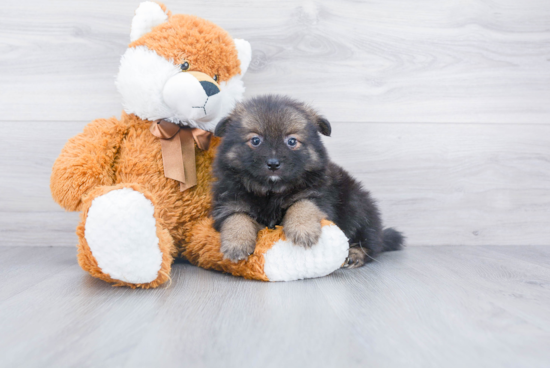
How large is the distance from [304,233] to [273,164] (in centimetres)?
26

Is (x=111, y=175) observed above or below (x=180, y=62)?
below

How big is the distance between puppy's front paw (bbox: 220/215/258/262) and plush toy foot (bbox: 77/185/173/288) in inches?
8.7

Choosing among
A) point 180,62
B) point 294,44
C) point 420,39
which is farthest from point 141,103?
point 420,39

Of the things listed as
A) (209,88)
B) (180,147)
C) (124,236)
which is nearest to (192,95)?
(209,88)

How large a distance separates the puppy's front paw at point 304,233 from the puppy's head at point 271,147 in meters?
0.16

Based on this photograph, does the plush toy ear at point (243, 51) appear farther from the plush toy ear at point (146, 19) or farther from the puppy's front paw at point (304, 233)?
the puppy's front paw at point (304, 233)

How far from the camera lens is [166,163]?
5.51 feet

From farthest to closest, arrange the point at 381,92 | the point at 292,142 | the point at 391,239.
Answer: the point at 381,92
the point at 391,239
the point at 292,142

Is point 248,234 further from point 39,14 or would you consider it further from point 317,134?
point 39,14

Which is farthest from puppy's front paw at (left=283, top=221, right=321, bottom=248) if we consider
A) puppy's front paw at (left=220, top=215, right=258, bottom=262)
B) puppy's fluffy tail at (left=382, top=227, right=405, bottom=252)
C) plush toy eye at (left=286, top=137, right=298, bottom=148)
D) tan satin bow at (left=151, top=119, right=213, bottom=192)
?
puppy's fluffy tail at (left=382, top=227, right=405, bottom=252)

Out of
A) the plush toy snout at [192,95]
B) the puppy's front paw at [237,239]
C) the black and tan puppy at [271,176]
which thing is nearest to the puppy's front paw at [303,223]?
the black and tan puppy at [271,176]

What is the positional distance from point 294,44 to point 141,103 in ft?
3.02

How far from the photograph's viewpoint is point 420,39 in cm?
218

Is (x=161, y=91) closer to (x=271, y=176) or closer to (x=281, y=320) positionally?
(x=271, y=176)
